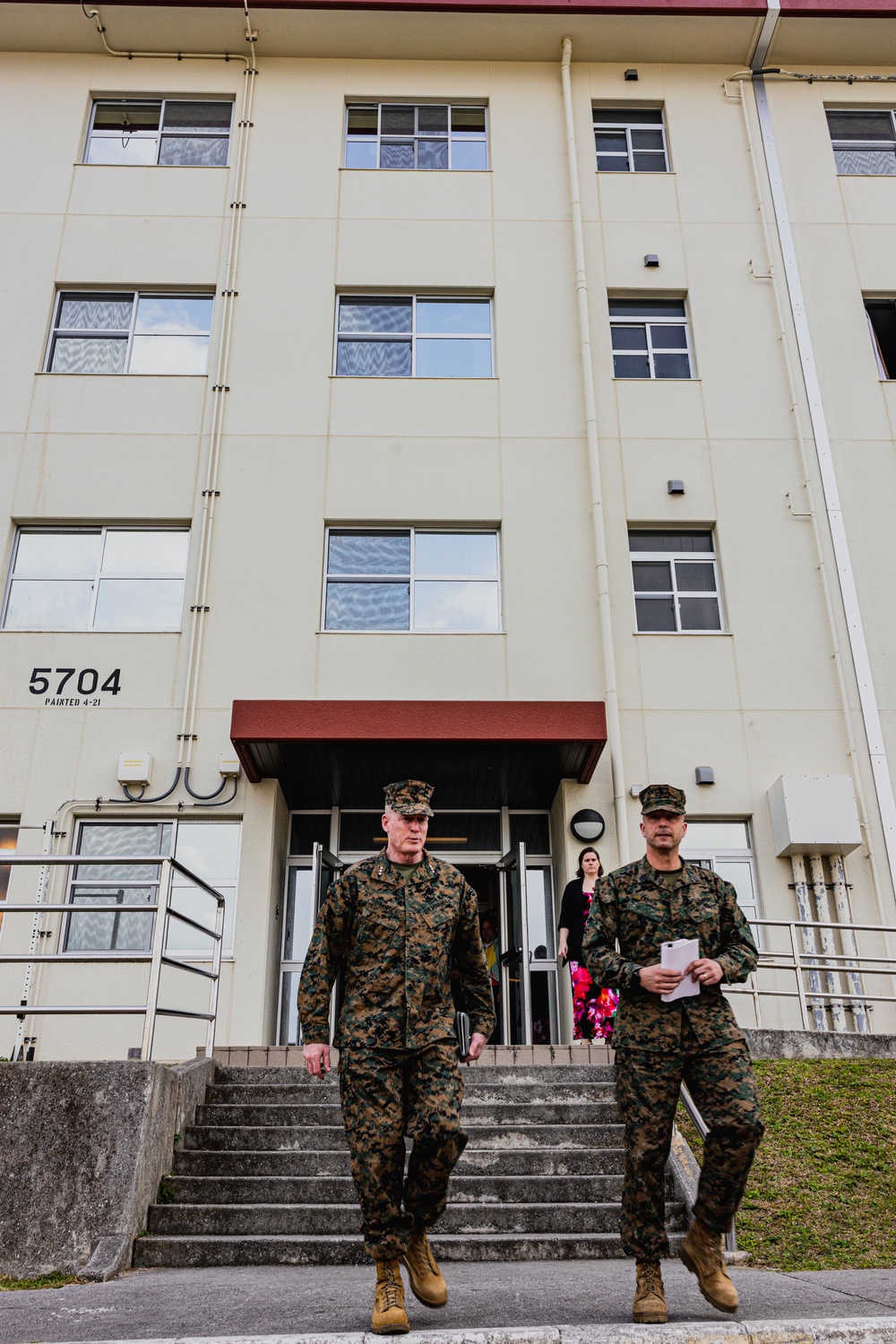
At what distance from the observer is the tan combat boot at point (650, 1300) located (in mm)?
3592

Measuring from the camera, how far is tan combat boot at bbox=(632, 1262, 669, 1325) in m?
3.59

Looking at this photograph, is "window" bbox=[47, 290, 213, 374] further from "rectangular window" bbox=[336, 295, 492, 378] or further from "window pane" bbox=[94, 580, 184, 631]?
"window pane" bbox=[94, 580, 184, 631]

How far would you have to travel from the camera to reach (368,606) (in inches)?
479

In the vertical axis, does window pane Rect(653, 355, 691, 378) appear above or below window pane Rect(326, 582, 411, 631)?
above

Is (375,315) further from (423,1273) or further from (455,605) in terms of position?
(423,1273)

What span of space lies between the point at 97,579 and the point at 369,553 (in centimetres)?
314

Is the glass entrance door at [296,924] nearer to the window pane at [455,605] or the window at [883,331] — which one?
the window pane at [455,605]

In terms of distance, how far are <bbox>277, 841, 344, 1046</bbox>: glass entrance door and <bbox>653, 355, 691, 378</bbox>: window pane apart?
735 centimetres

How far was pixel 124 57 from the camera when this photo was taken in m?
14.9

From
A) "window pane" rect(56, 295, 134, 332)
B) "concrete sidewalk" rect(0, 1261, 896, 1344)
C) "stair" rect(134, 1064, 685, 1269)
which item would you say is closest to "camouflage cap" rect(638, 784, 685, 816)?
"concrete sidewalk" rect(0, 1261, 896, 1344)

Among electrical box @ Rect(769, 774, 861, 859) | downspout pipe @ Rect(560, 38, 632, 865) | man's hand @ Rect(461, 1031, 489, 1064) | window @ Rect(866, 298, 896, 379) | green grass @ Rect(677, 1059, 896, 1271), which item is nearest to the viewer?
man's hand @ Rect(461, 1031, 489, 1064)

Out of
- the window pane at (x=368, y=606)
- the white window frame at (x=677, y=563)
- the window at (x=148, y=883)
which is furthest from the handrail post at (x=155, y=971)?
the white window frame at (x=677, y=563)

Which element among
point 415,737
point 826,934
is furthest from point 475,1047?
point 826,934

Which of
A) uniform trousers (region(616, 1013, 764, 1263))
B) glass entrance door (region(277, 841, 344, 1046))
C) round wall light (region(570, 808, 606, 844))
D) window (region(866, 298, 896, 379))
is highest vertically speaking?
window (region(866, 298, 896, 379))
